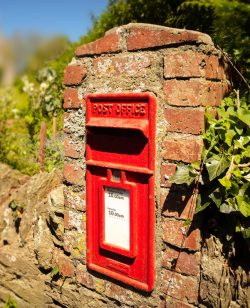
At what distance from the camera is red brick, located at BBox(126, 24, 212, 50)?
5.13ft

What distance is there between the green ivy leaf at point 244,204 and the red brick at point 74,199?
2.88 ft

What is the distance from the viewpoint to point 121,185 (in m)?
1.79

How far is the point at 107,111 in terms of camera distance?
1.83m

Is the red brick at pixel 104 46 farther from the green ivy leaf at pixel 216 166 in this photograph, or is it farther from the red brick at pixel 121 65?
the green ivy leaf at pixel 216 166

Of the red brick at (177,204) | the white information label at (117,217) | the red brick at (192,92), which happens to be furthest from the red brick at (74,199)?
the red brick at (192,92)

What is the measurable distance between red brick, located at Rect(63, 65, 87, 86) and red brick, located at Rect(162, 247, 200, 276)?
3.22 feet

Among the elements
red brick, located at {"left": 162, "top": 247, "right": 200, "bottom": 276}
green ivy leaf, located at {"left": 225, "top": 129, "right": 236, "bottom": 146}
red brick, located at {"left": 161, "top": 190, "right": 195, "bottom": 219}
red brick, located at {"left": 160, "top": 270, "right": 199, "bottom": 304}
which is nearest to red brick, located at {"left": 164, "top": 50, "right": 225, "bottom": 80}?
green ivy leaf, located at {"left": 225, "top": 129, "right": 236, "bottom": 146}

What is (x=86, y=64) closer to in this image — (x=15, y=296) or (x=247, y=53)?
(x=247, y=53)

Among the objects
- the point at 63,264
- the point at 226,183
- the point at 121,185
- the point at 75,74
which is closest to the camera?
the point at 226,183

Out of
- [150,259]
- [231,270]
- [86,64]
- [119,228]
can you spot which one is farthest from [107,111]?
[231,270]

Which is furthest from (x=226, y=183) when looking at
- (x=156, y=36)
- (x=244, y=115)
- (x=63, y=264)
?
(x=63, y=264)

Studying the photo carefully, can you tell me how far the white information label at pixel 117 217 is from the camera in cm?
181

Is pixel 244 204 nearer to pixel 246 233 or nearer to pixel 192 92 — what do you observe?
pixel 246 233

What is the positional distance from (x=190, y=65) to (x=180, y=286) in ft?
3.25
